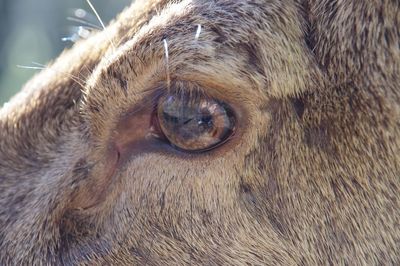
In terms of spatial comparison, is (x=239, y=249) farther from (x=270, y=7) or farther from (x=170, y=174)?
(x=270, y=7)

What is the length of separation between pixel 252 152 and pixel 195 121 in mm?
207

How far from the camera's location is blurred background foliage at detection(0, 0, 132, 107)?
42.3 ft

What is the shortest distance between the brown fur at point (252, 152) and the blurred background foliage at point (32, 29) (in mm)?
9225

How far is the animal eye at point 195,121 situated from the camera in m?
2.73

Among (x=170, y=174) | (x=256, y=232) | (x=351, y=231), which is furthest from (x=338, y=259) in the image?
(x=170, y=174)

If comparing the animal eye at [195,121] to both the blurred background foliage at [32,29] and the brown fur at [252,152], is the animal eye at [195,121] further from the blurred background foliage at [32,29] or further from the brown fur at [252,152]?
the blurred background foliage at [32,29]

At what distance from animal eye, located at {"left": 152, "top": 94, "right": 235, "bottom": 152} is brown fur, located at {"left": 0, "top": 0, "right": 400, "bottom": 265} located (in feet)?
0.11

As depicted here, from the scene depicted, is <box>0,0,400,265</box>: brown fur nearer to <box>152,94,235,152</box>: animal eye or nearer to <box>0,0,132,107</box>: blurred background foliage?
<box>152,94,235,152</box>: animal eye

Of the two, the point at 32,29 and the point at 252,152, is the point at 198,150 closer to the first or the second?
the point at 252,152

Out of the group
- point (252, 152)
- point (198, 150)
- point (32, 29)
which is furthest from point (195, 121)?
point (32, 29)

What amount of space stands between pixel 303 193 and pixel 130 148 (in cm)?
60

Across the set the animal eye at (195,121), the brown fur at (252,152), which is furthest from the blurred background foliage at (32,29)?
the animal eye at (195,121)

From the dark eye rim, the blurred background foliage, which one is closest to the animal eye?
the dark eye rim

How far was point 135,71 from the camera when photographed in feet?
8.91
